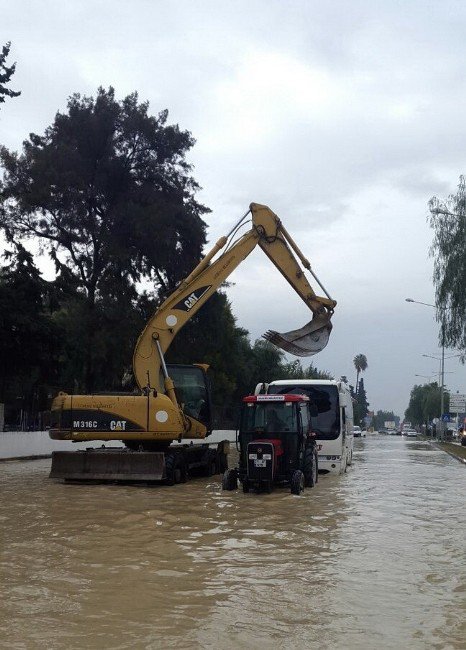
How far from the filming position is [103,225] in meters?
42.8

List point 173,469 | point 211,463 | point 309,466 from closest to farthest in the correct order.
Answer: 1. point 309,466
2. point 173,469
3. point 211,463

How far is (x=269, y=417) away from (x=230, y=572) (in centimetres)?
1008

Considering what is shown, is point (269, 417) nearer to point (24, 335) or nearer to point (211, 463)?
point (211, 463)

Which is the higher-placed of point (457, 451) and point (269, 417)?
point (269, 417)

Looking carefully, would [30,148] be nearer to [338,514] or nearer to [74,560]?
[338,514]

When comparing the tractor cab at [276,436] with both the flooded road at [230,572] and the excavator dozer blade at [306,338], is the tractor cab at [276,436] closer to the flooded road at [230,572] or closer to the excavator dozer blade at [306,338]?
the flooded road at [230,572]

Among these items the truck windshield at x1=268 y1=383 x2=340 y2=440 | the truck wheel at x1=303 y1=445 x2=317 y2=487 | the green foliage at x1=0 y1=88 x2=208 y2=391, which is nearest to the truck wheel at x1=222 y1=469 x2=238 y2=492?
the truck wheel at x1=303 y1=445 x2=317 y2=487

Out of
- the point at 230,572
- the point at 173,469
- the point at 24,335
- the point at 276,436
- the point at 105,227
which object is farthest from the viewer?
the point at 105,227

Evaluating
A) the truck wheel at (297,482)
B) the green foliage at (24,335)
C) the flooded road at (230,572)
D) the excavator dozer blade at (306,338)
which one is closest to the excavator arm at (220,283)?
the excavator dozer blade at (306,338)

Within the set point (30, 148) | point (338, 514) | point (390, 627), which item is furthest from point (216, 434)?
point (390, 627)

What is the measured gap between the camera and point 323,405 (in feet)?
83.6

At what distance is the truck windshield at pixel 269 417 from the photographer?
19578mm

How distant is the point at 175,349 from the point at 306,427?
82.5 feet

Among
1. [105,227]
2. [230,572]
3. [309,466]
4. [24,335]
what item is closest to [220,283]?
[309,466]
